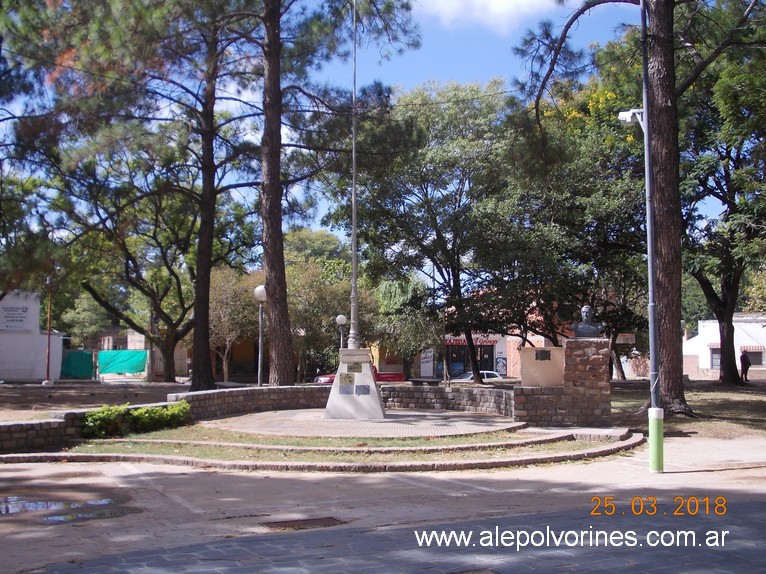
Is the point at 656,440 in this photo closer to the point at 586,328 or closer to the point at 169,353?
the point at 586,328

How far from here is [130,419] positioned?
46.1ft

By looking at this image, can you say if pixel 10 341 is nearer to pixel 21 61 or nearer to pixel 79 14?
pixel 21 61

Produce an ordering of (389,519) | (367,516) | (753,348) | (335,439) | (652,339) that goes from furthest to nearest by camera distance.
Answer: (753,348) → (335,439) → (652,339) → (367,516) → (389,519)

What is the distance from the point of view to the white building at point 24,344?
36406 mm

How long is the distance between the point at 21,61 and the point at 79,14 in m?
2.71

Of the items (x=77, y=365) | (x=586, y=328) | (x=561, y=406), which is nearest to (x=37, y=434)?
(x=561, y=406)

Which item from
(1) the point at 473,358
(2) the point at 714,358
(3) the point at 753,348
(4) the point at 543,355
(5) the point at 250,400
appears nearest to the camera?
(4) the point at 543,355

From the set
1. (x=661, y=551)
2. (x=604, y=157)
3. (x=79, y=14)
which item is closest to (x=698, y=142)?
(x=604, y=157)

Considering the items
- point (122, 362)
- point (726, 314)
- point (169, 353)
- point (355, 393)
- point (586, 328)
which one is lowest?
point (355, 393)

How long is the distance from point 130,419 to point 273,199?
26.4 feet

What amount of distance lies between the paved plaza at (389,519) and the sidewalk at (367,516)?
0.02 metres

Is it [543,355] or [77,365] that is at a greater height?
[543,355]

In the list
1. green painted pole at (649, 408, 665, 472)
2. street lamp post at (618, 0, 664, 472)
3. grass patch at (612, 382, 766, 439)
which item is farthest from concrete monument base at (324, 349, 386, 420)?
green painted pole at (649, 408, 665, 472)

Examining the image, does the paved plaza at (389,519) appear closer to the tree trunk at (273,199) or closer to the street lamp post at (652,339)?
the street lamp post at (652,339)
